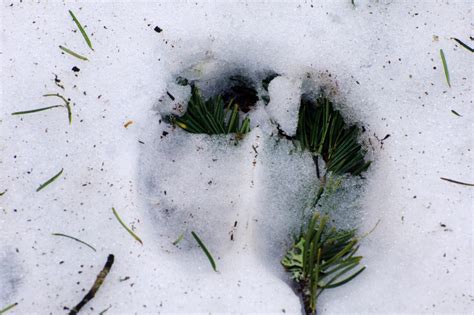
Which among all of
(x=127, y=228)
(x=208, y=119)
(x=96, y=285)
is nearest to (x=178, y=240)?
(x=127, y=228)

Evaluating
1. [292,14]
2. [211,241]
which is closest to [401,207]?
[211,241]

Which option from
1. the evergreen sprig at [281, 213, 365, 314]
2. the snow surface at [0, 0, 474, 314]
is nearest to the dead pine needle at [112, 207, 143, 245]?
the snow surface at [0, 0, 474, 314]

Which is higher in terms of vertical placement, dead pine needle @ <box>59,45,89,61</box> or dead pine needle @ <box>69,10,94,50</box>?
dead pine needle @ <box>69,10,94,50</box>

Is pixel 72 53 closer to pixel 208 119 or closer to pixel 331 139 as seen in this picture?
pixel 208 119

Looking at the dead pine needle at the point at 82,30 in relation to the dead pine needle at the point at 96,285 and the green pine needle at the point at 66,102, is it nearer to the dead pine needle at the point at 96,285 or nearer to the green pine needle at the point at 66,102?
the green pine needle at the point at 66,102

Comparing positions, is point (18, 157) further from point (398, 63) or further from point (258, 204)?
point (398, 63)

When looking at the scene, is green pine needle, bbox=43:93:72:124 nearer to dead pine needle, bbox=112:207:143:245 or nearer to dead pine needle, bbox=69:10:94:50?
dead pine needle, bbox=69:10:94:50

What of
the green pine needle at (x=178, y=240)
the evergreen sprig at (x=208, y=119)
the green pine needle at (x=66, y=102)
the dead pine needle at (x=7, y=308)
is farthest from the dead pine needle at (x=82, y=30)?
the dead pine needle at (x=7, y=308)
